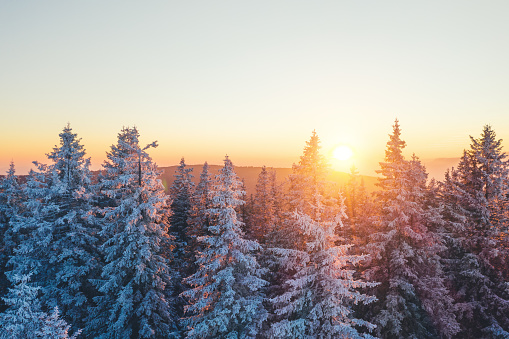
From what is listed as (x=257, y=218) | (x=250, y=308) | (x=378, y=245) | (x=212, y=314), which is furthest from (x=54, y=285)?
(x=257, y=218)

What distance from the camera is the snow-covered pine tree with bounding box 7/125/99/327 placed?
22109 millimetres

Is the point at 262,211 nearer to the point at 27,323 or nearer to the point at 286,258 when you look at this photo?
the point at 286,258

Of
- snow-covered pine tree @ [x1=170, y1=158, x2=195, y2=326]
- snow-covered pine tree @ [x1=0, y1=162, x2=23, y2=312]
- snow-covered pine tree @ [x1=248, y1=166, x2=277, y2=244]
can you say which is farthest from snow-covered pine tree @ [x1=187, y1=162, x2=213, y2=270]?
snow-covered pine tree @ [x1=0, y1=162, x2=23, y2=312]

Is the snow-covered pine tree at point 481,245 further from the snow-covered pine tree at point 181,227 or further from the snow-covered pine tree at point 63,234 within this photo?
the snow-covered pine tree at point 63,234

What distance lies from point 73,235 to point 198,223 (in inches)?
582

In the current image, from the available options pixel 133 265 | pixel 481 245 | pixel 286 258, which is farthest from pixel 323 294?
pixel 481 245

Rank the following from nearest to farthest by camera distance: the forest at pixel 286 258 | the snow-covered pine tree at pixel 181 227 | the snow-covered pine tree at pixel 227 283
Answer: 1. the forest at pixel 286 258
2. the snow-covered pine tree at pixel 227 283
3. the snow-covered pine tree at pixel 181 227

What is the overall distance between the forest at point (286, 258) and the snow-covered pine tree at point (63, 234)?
3.9 inches

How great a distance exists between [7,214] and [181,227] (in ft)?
67.9

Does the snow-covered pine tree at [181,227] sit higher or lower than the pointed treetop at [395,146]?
lower

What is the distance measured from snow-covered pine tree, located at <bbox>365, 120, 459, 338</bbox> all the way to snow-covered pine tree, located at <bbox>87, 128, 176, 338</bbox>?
14870 mm

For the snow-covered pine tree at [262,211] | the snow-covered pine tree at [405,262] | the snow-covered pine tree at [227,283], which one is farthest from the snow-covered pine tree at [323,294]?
the snow-covered pine tree at [262,211]

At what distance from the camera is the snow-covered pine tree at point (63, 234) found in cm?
2211

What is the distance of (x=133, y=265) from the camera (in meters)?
19.8
